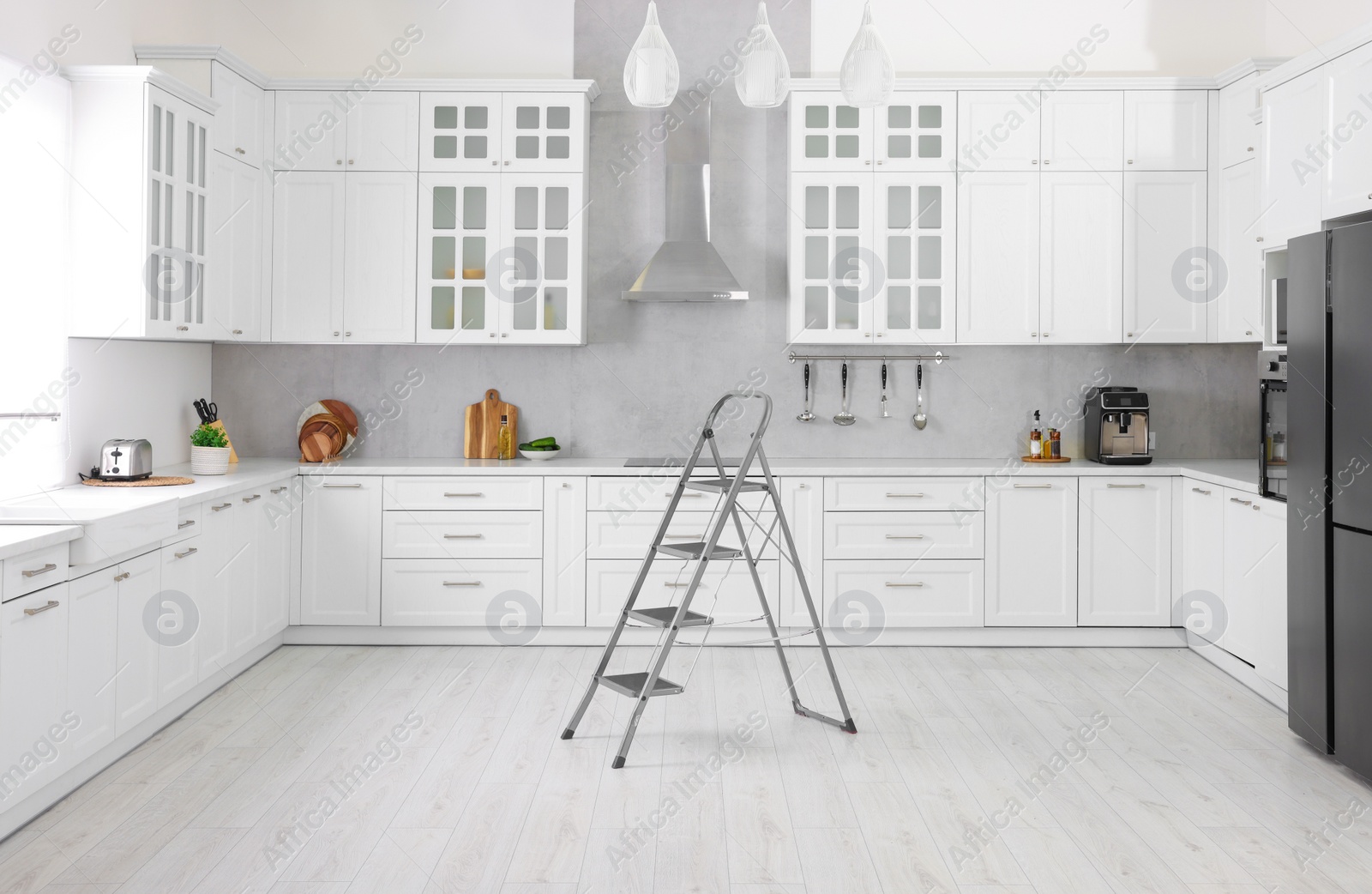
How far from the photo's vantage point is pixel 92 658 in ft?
9.78

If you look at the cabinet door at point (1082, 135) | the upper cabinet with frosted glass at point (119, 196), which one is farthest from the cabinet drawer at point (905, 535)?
the upper cabinet with frosted glass at point (119, 196)

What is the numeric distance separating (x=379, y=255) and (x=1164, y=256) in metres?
3.60

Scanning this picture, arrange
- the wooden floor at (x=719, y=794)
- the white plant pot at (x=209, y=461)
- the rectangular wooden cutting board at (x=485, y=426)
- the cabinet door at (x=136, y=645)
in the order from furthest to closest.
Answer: the rectangular wooden cutting board at (x=485, y=426)
the white plant pot at (x=209, y=461)
the cabinet door at (x=136, y=645)
the wooden floor at (x=719, y=794)

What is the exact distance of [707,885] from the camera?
2404 millimetres

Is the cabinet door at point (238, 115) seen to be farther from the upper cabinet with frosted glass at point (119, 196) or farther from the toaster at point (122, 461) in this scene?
the toaster at point (122, 461)

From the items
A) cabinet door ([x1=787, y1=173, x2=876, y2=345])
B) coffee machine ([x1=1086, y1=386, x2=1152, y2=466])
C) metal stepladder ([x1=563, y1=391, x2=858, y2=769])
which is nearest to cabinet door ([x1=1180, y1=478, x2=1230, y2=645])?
coffee machine ([x1=1086, y1=386, x2=1152, y2=466])

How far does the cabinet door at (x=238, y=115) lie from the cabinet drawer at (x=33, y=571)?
7.01 feet

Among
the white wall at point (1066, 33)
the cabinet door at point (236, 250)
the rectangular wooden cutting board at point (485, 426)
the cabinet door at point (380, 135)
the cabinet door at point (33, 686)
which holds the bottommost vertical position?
the cabinet door at point (33, 686)

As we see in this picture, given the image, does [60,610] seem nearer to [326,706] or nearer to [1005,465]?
[326,706]

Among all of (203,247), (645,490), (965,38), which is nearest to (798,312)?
(645,490)

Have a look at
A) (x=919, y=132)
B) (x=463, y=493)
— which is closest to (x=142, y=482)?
(x=463, y=493)

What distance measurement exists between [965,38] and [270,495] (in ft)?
12.8

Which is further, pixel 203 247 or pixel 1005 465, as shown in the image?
pixel 1005 465

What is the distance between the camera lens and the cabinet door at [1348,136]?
11.1 ft
